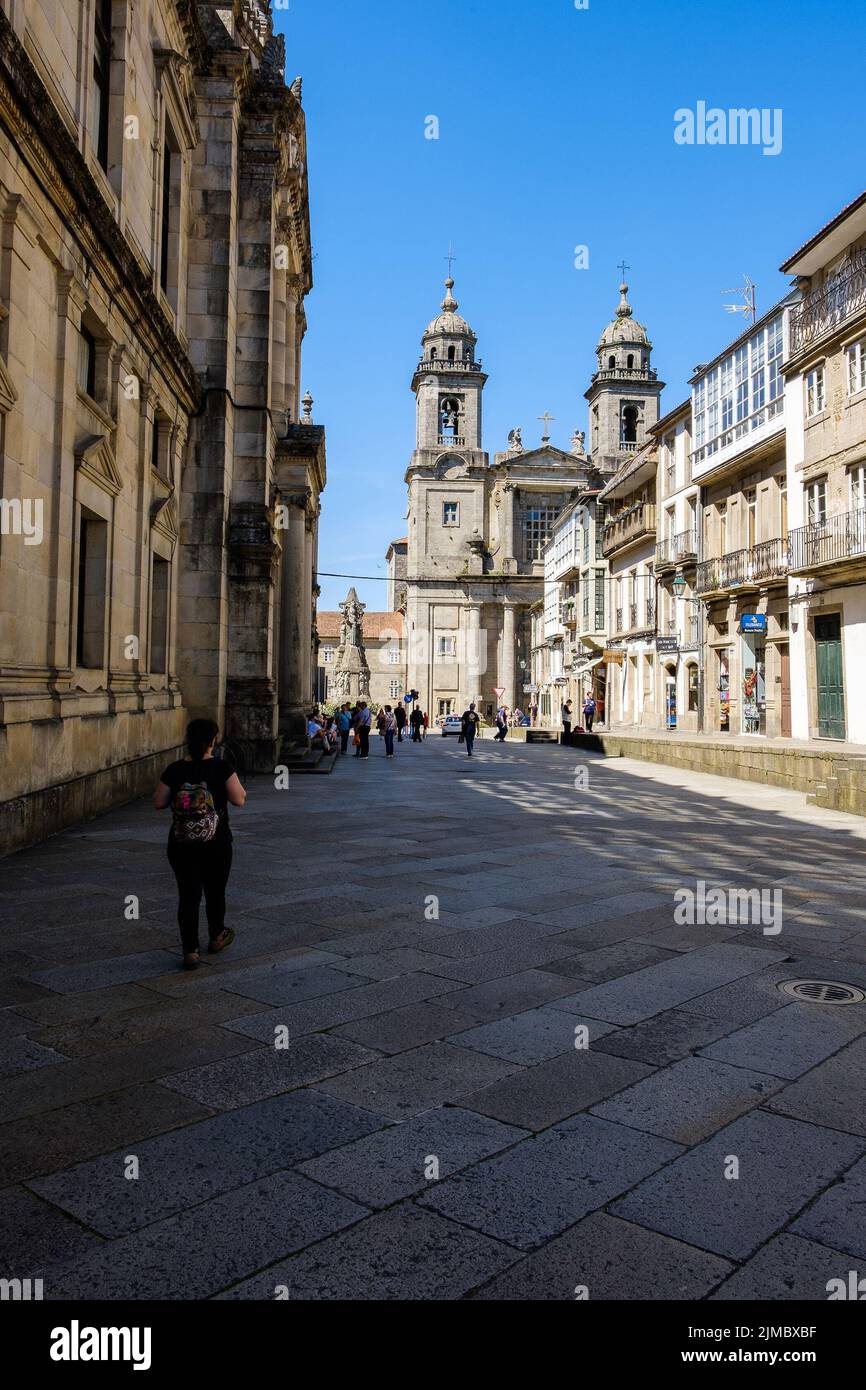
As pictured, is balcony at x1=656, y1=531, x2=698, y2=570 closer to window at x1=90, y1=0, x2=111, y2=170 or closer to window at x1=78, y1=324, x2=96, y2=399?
window at x1=90, y1=0, x2=111, y2=170

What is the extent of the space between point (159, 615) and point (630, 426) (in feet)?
183

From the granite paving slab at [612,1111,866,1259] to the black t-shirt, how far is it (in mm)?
3051

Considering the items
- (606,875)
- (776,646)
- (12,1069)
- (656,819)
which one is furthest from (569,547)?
(12,1069)

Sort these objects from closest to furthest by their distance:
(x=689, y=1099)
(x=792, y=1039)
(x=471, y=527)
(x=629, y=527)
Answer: (x=689, y=1099), (x=792, y=1039), (x=629, y=527), (x=471, y=527)

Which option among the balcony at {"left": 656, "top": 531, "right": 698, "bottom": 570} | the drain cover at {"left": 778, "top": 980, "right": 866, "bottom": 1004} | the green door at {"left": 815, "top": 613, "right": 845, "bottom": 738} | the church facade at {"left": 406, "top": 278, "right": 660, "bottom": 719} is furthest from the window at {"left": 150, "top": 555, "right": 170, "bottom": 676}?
the church facade at {"left": 406, "top": 278, "right": 660, "bottom": 719}

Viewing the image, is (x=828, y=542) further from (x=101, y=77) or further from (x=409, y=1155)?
(x=409, y=1155)

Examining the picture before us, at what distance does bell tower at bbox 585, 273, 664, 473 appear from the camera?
64.4 meters

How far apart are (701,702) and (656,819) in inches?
871

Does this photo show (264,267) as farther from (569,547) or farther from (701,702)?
(569,547)

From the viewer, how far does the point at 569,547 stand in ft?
177

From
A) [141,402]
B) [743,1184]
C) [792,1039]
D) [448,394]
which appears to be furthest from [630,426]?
[743,1184]

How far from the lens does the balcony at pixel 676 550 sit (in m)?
34.4

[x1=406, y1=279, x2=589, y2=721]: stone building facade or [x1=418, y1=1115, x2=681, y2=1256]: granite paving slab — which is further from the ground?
[x1=406, y1=279, x2=589, y2=721]: stone building facade

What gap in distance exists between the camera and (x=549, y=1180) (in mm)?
3035
